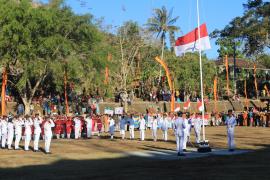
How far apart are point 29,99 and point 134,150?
20.4 m

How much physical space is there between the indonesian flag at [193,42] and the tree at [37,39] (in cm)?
1639

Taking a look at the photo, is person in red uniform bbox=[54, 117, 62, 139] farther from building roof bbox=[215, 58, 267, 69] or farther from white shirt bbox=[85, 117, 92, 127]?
building roof bbox=[215, 58, 267, 69]

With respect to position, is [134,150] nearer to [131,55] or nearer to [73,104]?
[73,104]

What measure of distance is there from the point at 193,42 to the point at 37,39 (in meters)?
18.1

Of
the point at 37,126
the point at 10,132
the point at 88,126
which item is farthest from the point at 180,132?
the point at 88,126

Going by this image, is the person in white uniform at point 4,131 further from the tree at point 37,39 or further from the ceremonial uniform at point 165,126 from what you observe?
the tree at point 37,39

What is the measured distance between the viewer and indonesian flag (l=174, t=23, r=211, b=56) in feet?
86.1

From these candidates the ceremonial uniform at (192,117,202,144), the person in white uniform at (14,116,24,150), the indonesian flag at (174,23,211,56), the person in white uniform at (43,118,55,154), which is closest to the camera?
the person in white uniform at (43,118,55,154)

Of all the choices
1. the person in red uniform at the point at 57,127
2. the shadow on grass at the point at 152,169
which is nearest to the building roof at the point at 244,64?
the person in red uniform at the point at 57,127

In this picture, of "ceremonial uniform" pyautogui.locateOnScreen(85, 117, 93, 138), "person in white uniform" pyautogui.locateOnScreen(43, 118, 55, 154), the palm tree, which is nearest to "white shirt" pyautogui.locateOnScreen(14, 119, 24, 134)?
"person in white uniform" pyautogui.locateOnScreen(43, 118, 55, 154)

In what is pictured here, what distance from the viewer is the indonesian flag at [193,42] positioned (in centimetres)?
2623

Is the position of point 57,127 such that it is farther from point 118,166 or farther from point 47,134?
point 118,166

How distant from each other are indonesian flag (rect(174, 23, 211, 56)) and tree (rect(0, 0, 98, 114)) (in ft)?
53.8

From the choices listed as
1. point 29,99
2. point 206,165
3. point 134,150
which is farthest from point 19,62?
point 206,165
